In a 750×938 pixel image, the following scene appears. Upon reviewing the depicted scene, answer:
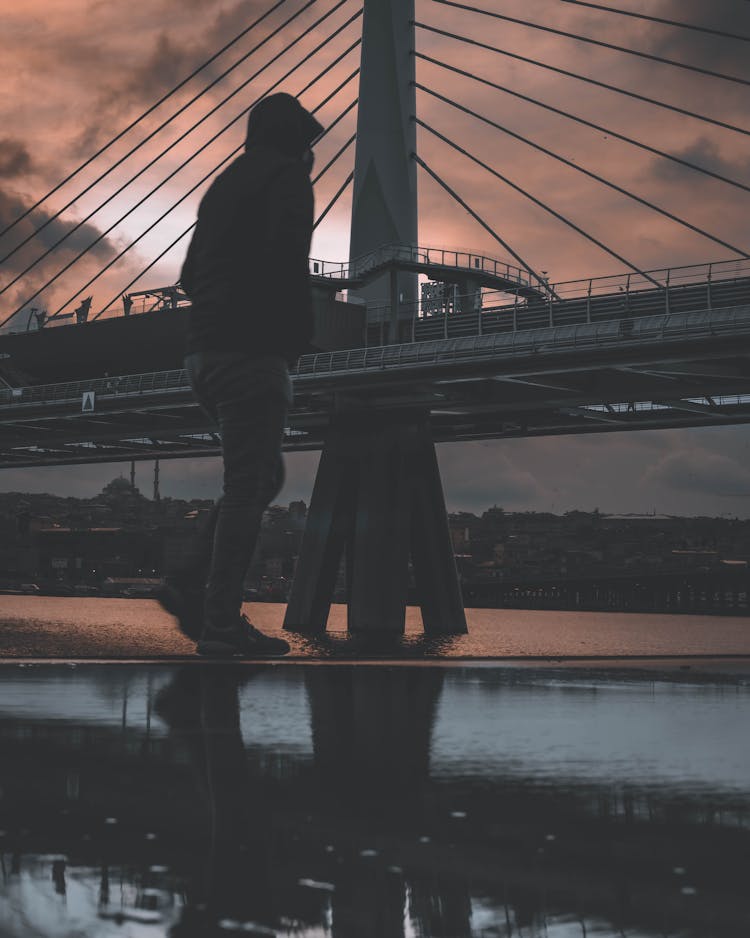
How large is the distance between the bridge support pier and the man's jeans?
161 ft

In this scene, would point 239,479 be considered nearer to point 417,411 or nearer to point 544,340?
point 544,340

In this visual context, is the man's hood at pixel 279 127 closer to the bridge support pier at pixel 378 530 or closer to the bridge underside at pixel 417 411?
the bridge underside at pixel 417 411

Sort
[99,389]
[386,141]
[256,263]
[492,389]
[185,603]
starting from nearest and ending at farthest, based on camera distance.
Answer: [256,263] < [185,603] < [492,389] < [386,141] < [99,389]

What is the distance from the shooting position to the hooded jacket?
20.3 ft

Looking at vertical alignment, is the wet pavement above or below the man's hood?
below

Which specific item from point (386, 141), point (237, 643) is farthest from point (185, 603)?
point (386, 141)

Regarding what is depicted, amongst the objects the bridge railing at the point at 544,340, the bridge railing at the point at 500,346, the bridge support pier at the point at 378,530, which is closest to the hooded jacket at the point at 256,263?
the bridge railing at the point at 500,346

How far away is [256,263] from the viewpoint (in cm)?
625

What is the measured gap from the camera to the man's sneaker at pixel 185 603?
22.3ft

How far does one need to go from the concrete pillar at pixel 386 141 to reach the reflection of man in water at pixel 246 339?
50.8 meters

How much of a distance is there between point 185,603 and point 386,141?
52.7 metres

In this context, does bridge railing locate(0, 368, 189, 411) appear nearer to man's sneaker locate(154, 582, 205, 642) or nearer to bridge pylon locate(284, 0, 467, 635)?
bridge pylon locate(284, 0, 467, 635)

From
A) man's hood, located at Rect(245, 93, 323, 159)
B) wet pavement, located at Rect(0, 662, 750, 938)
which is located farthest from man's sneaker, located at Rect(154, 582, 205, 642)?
man's hood, located at Rect(245, 93, 323, 159)

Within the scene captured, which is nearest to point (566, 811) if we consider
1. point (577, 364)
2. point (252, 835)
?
point (252, 835)
